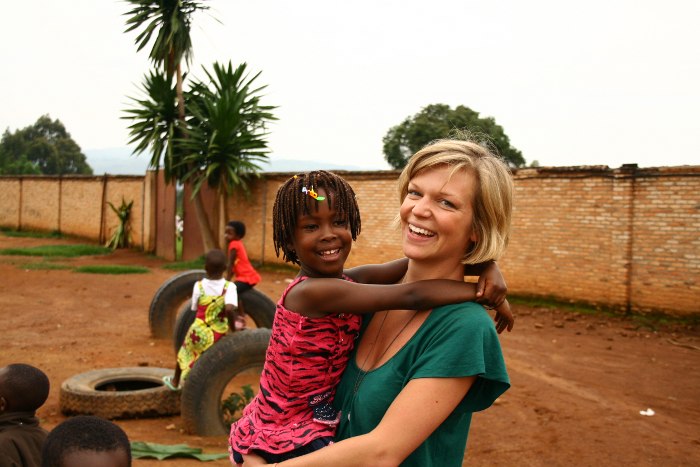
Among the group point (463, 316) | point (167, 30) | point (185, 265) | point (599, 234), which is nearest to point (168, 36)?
point (167, 30)

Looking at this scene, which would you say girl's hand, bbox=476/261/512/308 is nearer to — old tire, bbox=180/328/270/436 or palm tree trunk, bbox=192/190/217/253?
old tire, bbox=180/328/270/436

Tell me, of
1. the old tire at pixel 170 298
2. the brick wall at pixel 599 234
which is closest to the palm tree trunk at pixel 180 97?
the brick wall at pixel 599 234

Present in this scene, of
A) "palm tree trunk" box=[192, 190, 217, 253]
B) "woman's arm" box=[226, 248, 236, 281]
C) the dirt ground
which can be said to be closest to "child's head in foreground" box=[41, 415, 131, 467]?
the dirt ground

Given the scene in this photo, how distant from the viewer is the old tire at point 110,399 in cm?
620

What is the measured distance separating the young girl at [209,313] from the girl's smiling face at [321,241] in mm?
4383

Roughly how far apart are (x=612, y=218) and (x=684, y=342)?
8.63 ft

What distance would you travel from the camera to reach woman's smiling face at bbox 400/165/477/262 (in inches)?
70.7

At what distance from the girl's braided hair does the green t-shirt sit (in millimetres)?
514

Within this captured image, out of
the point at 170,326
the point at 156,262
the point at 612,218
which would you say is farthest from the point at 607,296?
the point at 156,262

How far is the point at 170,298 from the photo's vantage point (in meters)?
9.31

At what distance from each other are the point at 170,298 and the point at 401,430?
324 inches

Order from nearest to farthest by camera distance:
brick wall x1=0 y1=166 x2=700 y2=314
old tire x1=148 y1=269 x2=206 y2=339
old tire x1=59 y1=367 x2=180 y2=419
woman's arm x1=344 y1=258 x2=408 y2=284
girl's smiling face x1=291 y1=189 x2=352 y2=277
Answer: girl's smiling face x1=291 y1=189 x2=352 y2=277 → woman's arm x1=344 y1=258 x2=408 y2=284 → old tire x1=59 y1=367 x2=180 y2=419 → old tire x1=148 y1=269 x2=206 y2=339 → brick wall x1=0 y1=166 x2=700 y2=314

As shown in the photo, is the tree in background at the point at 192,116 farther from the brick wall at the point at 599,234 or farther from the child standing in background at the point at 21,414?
the child standing in background at the point at 21,414

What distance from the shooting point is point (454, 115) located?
83.6ft
